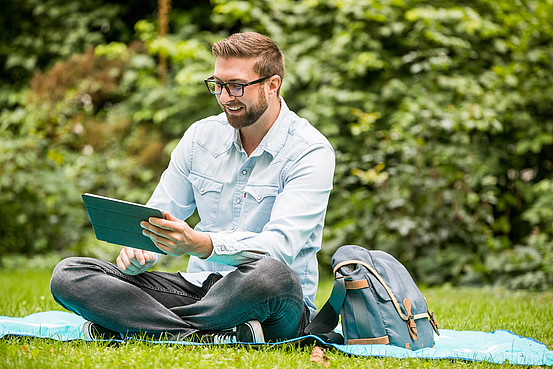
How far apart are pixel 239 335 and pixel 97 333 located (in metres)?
0.62

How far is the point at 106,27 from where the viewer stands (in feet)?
27.5

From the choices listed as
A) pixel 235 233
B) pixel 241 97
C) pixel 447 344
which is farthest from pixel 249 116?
pixel 447 344

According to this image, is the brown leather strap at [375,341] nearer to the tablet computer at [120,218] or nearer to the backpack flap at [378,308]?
the backpack flap at [378,308]

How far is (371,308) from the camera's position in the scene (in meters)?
2.66

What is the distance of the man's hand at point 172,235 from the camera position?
7.49 feet

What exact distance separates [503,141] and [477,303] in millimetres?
2265

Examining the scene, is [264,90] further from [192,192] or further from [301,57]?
[301,57]

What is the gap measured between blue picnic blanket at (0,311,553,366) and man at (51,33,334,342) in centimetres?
17

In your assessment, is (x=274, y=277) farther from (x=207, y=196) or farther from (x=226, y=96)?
(x=226, y=96)

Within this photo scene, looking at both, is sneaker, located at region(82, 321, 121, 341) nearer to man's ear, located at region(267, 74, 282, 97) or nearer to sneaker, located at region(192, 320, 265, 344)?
sneaker, located at region(192, 320, 265, 344)

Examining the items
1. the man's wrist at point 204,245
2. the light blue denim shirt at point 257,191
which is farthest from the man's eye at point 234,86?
the man's wrist at point 204,245

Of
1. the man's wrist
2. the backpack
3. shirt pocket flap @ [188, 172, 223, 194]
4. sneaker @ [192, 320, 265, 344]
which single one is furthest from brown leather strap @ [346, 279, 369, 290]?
shirt pocket flap @ [188, 172, 223, 194]

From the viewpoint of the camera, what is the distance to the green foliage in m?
5.73

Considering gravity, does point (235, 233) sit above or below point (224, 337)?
above
